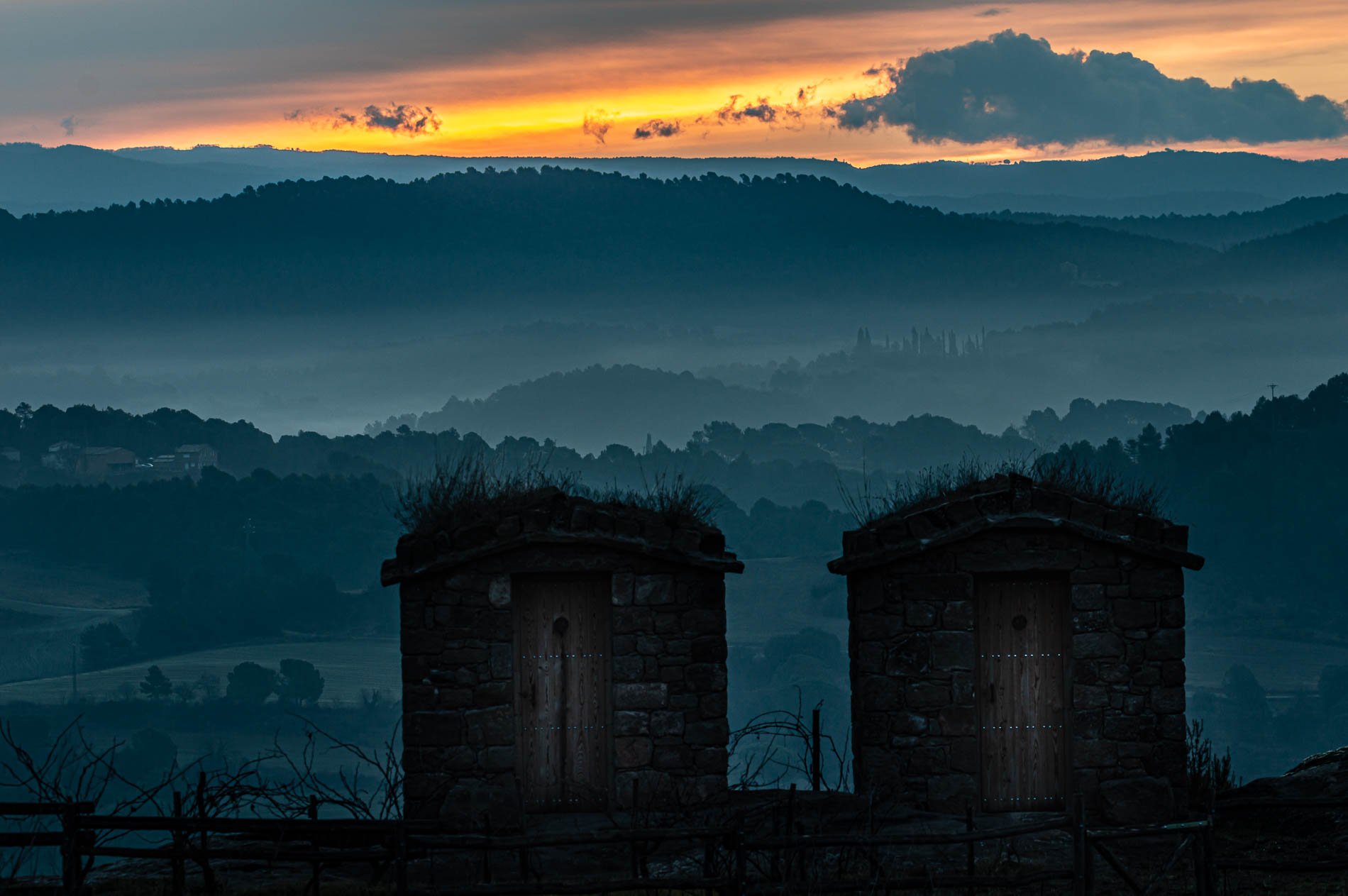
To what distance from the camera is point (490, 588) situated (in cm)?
1403

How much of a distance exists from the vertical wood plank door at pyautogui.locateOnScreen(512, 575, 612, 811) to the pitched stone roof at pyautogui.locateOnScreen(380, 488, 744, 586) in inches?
21.5

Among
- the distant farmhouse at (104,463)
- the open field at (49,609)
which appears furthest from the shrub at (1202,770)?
the distant farmhouse at (104,463)

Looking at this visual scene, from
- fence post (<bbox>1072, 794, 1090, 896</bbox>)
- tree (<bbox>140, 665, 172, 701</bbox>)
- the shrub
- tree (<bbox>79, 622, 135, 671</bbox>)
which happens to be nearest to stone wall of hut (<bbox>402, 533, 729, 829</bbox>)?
fence post (<bbox>1072, 794, 1090, 896</bbox>)

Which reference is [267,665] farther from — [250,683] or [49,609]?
[49,609]

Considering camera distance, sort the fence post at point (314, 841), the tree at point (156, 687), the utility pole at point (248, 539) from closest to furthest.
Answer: the fence post at point (314, 841), the tree at point (156, 687), the utility pole at point (248, 539)

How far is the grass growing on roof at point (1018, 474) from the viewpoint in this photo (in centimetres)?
1459

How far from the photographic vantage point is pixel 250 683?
114 meters

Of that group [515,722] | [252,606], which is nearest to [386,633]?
[252,606]

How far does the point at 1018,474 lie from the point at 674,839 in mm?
5100

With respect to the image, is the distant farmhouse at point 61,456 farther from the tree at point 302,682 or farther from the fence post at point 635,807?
the fence post at point 635,807

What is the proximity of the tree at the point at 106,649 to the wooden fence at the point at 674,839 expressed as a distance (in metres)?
126

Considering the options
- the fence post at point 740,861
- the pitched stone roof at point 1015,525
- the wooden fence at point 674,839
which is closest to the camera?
the fence post at point 740,861

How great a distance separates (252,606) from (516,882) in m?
125

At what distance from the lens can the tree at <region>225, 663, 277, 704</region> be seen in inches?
4476
